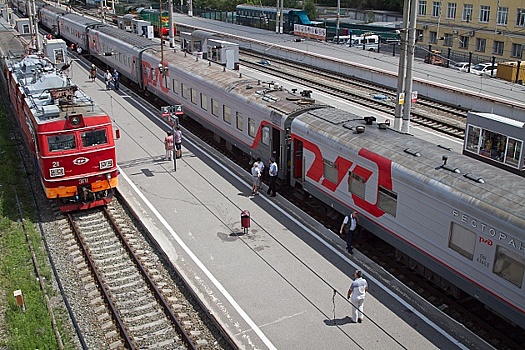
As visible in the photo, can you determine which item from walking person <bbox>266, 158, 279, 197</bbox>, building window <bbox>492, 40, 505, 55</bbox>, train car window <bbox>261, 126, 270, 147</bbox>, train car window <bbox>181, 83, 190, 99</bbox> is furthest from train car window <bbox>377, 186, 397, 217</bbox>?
building window <bbox>492, 40, 505, 55</bbox>

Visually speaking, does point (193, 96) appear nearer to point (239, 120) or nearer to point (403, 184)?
point (239, 120)

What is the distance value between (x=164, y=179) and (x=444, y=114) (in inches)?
669

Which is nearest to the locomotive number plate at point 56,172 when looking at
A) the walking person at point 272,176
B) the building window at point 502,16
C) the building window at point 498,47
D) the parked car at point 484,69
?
the walking person at point 272,176

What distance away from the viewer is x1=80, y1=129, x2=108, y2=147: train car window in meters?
18.1

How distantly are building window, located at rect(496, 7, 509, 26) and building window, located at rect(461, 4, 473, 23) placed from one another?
119 inches

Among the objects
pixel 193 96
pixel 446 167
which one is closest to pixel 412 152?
pixel 446 167

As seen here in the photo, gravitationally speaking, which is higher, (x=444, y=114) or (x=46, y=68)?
(x=46, y=68)

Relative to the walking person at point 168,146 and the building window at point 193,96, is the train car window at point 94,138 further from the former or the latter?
the building window at point 193,96

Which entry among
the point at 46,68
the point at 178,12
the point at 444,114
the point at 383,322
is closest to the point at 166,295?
the point at 383,322

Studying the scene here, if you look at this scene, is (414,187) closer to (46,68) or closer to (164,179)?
(164,179)

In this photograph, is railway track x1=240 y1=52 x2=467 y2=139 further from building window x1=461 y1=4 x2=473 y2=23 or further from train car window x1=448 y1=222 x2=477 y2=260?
building window x1=461 y1=4 x2=473 y2=23

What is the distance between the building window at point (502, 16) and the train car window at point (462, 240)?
41538 mm

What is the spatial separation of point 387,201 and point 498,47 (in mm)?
40712

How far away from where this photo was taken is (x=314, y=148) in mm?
17672
